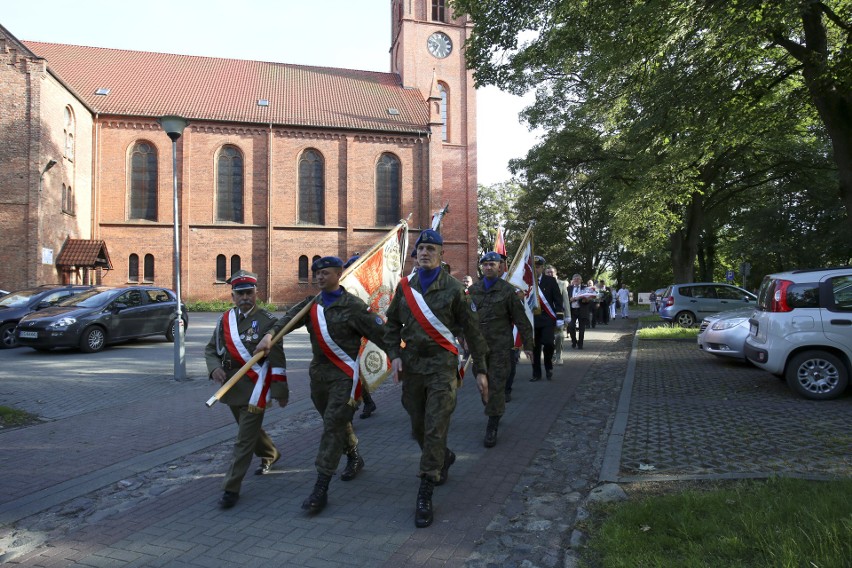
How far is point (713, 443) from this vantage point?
572 cm

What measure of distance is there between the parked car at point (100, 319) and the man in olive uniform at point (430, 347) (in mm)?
9505

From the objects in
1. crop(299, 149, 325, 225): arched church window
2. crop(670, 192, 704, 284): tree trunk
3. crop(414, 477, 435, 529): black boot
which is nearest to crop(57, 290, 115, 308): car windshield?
crop(414, 477, 435, 529): black boot

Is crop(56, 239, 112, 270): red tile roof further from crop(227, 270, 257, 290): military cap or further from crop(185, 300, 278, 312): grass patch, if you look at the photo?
crop(227, 270, 257, 290): military cap

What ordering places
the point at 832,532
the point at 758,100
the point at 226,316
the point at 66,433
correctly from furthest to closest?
the point at 758,100, the point at 66,433, the point at 226,316, the point at 832,532

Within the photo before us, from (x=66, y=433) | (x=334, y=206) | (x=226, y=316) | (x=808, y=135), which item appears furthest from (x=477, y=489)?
(x=334, y=206)

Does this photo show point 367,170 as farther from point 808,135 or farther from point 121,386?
point 121,386

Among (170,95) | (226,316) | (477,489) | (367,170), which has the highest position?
(170,95)

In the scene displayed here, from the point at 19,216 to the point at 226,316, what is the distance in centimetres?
2698

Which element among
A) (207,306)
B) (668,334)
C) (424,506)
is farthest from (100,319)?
(207,306)

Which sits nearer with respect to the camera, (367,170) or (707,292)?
(707,292)

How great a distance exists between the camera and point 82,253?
28938 millimetres

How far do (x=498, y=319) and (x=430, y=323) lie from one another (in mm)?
2423

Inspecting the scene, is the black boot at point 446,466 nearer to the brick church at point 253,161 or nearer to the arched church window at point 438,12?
the brick church at point 253,161

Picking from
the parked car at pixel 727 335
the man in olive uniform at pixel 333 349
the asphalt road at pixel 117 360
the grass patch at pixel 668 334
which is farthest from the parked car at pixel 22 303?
the grass patch at pixel 668 334
